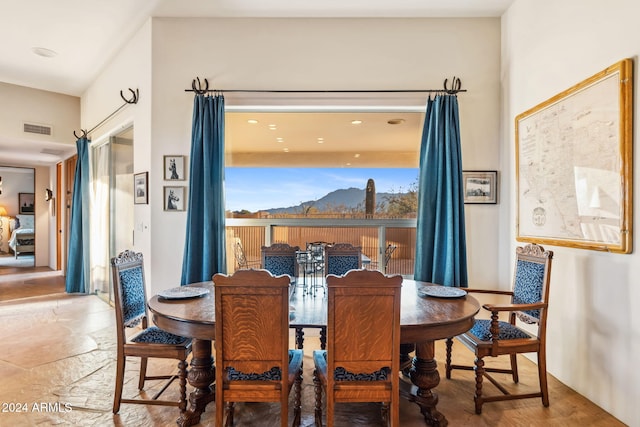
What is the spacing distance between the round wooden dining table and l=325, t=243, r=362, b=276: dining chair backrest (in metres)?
0.70

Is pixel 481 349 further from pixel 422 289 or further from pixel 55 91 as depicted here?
pixel 55 91

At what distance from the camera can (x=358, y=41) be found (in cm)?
352

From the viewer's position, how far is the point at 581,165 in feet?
8.02

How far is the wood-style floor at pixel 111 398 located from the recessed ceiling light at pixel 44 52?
3.32 metres

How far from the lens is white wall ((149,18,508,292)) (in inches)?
138

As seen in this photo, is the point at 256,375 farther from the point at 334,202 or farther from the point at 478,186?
the point at 478,186

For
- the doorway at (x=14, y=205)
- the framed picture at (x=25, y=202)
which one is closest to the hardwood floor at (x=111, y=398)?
the doorway at (x=14, y=205)

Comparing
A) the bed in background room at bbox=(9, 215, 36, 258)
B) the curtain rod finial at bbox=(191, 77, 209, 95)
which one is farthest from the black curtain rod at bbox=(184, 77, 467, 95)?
the bed in background room at bbox=(9, 215, 36, 258)

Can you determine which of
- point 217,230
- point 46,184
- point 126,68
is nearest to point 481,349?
point 217,230

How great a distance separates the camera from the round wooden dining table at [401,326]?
1.80 metres

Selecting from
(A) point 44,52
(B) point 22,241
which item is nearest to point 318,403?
(A) point 44,52

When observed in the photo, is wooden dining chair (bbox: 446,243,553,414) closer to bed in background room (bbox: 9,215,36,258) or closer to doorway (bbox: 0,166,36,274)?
bed in background room (bbox: 9,215,36,258)

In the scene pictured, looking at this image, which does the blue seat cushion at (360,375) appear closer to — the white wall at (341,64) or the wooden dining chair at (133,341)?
the wooden dining chair at (133,341)

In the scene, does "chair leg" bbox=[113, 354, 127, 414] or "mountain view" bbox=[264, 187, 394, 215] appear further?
"mountain view" bbox=[264, 187, 394, 215]
